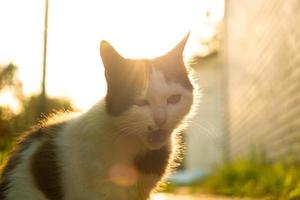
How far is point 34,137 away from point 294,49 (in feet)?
18.3

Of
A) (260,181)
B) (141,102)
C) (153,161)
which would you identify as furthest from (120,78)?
(260,181)

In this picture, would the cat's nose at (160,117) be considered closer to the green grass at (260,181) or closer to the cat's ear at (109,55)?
the cat's ear at (109,55)

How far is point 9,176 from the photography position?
14.0 ft

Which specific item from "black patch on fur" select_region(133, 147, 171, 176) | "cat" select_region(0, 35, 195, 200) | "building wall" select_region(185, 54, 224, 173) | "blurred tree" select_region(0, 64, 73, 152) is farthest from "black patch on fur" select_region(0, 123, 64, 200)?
"building wall" select_region(185, 54, 224, 173)

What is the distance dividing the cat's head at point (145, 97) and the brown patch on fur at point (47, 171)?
52 cm

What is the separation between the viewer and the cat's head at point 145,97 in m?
3.91

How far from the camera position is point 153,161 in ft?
13.7

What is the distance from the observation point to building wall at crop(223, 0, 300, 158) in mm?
9471

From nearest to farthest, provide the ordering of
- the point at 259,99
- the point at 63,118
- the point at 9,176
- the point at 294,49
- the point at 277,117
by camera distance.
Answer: the point at 9,176 < the point at 63,118 < the point at 294,49 < the point at 277,117 < the point at 259,99

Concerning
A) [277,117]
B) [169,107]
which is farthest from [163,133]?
[277,117]

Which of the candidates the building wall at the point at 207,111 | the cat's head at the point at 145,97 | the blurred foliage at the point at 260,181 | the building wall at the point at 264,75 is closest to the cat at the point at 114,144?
the cat's head at the point at 145,97

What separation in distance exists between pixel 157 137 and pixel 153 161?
21 centimetres

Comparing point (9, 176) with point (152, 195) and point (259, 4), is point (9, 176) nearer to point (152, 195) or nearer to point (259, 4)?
point (152, 195)

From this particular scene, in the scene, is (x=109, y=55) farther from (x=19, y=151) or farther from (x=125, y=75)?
(x=19, y=151)
